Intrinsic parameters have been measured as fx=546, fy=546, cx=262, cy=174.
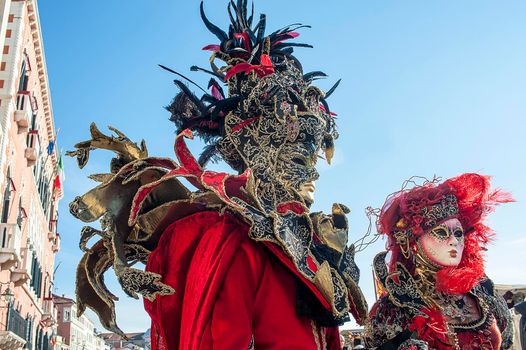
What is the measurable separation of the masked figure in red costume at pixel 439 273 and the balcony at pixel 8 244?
1439cm

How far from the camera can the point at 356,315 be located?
2.29m

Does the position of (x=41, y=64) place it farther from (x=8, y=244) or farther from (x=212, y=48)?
(x=212, y=48)

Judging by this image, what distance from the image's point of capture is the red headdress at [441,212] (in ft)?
13.1

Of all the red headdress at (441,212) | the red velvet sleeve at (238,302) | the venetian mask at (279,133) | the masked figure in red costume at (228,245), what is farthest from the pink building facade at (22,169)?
the red velvet sleeve at (238,302)

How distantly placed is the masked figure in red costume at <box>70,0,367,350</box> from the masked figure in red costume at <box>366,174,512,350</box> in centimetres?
160

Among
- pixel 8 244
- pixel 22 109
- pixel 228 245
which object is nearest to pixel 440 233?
pixel 228 245

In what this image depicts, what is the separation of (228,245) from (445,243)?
7.66ft

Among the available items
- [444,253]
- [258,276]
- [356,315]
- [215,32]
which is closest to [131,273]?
[258,276]

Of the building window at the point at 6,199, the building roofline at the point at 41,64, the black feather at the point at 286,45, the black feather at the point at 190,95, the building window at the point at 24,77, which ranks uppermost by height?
the building roofline at the point at 41,64

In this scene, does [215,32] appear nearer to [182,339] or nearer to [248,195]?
[248,195]

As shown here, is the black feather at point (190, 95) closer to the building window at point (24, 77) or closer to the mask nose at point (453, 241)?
the mask nose at point (453, 241)

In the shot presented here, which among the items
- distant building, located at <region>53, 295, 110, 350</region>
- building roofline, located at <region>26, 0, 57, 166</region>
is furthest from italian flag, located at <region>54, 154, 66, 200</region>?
distant building, located at <region>53, 295, 110, 350</region>

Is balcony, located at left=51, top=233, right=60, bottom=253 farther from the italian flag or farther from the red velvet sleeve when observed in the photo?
the red velvet sleeve

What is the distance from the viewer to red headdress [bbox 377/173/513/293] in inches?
157
